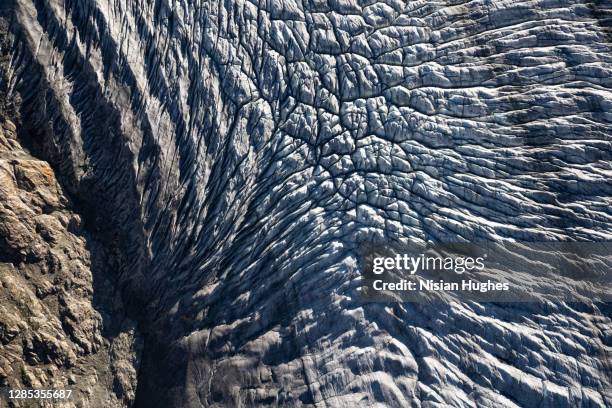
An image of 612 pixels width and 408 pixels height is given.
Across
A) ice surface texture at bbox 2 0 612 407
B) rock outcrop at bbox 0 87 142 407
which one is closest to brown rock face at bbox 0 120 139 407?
rock outcrop at bbox 0 87 142 407

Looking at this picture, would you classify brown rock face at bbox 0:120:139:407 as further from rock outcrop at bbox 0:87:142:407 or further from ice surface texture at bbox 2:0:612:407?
ice surface texture at bbox 2:0:612:407

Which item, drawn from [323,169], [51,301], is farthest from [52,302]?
[323,169]

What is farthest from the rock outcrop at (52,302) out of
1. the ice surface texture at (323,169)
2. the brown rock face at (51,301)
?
the ice surface texture at (323,169)

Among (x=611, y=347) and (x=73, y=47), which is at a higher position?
(x=73, y=47)

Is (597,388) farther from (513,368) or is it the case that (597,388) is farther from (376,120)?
(376,120)

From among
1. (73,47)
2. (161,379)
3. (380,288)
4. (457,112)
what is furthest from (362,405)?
(73,47)

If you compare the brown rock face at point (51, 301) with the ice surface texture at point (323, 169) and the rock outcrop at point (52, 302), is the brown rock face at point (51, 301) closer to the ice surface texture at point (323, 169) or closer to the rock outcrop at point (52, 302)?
the rock outcrop at point (52, 302)
